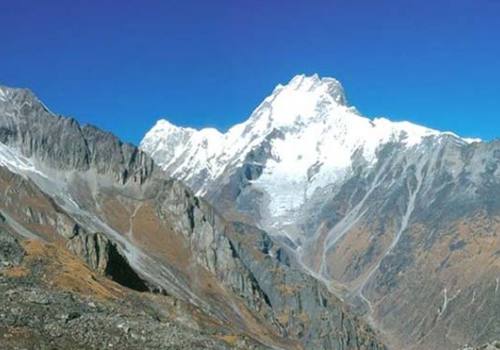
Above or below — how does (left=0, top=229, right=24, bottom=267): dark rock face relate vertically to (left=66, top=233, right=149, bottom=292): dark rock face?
below

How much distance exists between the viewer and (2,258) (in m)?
80.3

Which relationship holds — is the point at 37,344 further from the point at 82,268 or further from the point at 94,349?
the point at 82,268

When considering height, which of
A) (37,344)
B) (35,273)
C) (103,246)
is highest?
(103,246)

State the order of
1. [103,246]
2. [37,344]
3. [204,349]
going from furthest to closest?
[103,246] → [204,349] → [37,344]

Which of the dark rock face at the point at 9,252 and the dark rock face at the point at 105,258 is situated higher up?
the dark rock face at the point at 105,258

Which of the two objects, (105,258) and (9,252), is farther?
(105,258)

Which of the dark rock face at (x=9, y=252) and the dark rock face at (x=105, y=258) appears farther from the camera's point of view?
the dark rock face at (x=105, y=258)

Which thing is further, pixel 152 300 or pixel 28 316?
pixel 152 300

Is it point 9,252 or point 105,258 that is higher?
point 105,258

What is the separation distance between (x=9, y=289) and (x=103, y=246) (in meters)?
111

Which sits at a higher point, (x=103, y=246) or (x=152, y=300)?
(x=103, y=246)

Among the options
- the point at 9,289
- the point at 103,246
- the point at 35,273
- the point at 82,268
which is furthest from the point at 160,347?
the point at 103,246

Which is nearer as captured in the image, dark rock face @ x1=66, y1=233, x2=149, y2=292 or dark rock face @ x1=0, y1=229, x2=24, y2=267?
dark rock face @ x1=0, y1=229, x2=24, y2=267

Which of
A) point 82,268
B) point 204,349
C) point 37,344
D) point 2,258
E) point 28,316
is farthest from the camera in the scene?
point 82,268
